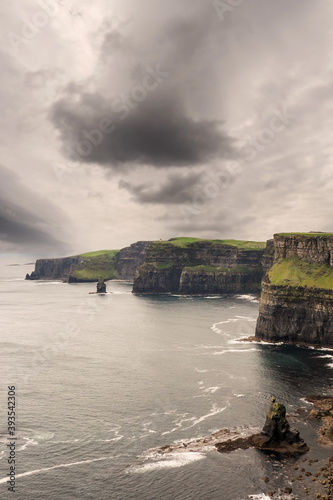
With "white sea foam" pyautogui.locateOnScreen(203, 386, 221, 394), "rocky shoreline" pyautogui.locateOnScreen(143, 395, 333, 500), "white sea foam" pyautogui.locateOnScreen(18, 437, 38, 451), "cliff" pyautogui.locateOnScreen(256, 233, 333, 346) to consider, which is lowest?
"white sea foam" pyautogui.locateOnScreen(18, 437, 38, 451)

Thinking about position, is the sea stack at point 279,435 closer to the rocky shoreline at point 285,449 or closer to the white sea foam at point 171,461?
the rocky shoreline at point 285,449

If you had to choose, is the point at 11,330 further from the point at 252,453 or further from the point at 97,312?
the point at 252,453

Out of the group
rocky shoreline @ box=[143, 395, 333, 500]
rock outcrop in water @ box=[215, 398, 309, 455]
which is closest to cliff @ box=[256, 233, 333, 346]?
rocky shoreline @ box=[143, 395, 333, 500]

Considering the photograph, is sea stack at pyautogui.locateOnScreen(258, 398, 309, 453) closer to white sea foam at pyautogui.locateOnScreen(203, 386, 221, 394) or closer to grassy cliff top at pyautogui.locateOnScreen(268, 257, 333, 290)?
white sea foam at pyautogui.locateOnScreen(203, 386, 221, 394)

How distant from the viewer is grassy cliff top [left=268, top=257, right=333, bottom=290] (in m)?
132

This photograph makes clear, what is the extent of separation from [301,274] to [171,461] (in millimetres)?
101816

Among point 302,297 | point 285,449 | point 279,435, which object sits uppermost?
point 302,297

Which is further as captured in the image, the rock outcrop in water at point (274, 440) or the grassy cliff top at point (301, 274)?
the grassy cliff top at point (301, 274)

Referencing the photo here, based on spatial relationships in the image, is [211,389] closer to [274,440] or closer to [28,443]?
[274,440]

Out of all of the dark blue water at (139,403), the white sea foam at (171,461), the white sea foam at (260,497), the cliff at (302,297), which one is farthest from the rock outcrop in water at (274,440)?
the cliff at (302,297)

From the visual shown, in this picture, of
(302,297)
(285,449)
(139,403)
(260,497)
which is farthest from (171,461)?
(302,297)

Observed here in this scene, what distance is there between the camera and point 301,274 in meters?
141

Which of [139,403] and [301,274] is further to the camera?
[301,274]

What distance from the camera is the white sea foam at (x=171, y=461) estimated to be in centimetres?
5403
